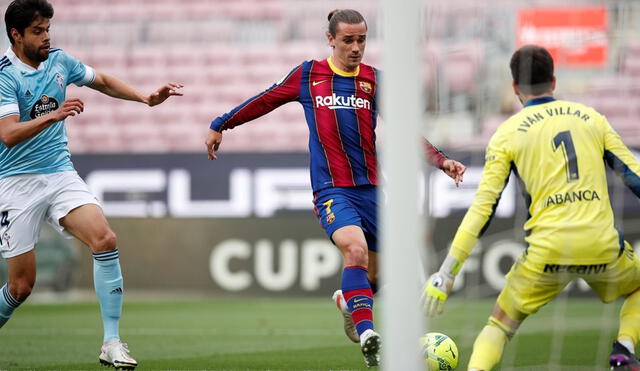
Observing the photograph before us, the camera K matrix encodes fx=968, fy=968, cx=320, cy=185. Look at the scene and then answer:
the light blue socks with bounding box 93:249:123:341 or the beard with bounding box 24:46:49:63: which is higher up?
the beard with bounding box 24:46:49:63

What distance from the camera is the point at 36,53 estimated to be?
5.38 meters

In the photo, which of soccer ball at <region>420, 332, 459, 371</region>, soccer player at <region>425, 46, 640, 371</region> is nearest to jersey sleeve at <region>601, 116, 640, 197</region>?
soccer player at <region>425, 46, 640, 371</region>

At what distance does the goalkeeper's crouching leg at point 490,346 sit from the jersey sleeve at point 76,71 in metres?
2.90

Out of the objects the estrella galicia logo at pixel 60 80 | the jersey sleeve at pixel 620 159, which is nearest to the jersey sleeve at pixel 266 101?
the estrella galicia logo at pixel 60 80

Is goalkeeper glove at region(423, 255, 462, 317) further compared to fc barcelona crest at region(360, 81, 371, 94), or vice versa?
fc barcelona crest at region(360, 81, 371, 94)

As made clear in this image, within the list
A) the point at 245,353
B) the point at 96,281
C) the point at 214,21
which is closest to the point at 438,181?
the point at 214,21

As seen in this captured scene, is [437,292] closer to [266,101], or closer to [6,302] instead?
[266,101]

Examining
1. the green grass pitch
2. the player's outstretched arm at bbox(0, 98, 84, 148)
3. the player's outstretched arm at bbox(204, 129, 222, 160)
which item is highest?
the player's outstretched arm at bbox(0, 98, 84, 148)

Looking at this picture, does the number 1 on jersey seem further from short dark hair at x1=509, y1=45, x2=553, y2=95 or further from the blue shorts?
the blue shorts

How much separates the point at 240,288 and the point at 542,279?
890cm

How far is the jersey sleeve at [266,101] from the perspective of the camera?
583 centimetres

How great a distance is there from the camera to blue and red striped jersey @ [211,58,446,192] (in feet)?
18.6

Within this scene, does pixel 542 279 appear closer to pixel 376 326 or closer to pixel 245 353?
pixel 245 353

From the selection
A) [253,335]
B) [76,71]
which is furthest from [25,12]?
[253,335]
